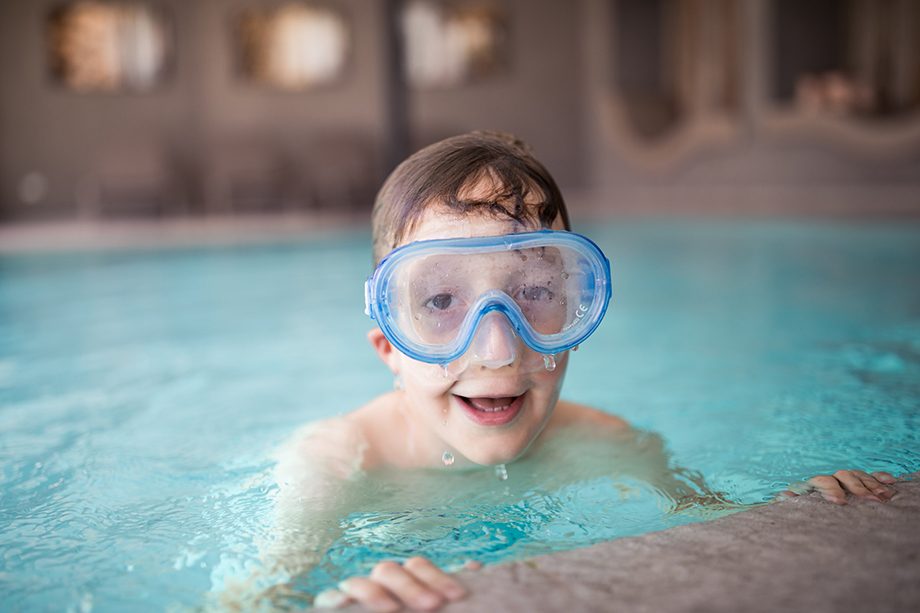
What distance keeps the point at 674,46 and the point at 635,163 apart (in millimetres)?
2661

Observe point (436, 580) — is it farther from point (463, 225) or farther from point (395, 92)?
point (395, 92)

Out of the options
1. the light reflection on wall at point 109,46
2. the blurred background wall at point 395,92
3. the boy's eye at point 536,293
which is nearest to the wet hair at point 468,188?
the boy's eye at point 536,293

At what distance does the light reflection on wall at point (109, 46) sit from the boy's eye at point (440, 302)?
14.9 meters

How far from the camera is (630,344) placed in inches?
174

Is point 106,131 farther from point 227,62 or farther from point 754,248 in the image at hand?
point 754,248

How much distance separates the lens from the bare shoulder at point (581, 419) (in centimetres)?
216

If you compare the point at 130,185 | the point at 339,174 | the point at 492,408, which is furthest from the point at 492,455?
the point at 130,185

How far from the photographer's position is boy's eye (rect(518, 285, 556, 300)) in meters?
1.60

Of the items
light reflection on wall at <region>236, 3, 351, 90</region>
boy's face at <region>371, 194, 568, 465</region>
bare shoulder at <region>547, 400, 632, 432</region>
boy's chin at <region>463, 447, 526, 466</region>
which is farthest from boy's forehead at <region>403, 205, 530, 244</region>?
light reflection on wall at <region>236, 3, 351, 90</region>

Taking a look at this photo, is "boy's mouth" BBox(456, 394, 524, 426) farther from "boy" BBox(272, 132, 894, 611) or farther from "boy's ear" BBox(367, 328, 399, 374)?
"boy's ear" BBox(367, 328, 399, 374)

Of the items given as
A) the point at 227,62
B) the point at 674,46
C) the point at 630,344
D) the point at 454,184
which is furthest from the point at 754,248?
the point at 227,62

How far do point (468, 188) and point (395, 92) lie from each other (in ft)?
46.9

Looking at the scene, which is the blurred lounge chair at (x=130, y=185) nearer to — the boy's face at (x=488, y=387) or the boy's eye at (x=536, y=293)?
the boy's face at (x=488, y=387)

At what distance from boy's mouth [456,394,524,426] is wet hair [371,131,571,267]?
35cm
